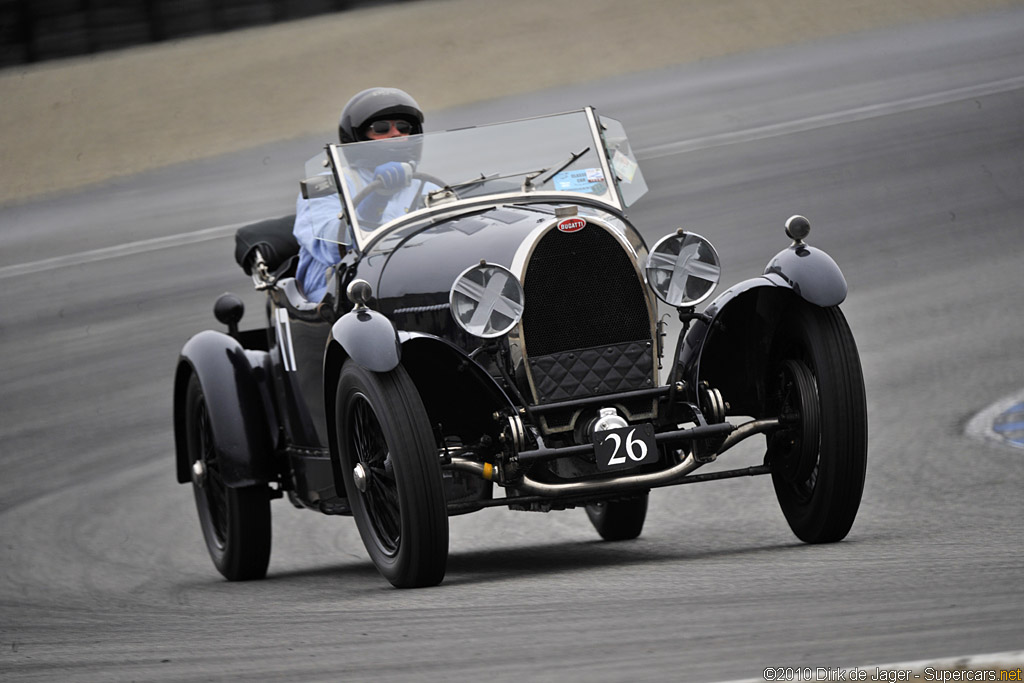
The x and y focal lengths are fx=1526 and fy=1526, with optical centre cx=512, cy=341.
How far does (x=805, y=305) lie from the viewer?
5914mm

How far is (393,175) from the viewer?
22.4 feet

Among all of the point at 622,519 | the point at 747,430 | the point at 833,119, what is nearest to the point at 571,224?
the point at 747,430

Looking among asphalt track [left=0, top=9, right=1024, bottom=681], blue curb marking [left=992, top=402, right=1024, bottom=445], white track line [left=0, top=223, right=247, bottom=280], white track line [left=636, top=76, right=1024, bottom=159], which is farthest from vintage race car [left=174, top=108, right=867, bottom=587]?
white track line [left=636, top=76, right=1024, bottom=159]

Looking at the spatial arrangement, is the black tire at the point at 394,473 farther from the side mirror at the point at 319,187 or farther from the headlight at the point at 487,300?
the side mirror at the point at 319,187

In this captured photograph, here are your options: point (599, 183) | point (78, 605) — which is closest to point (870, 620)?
point (599, 183)

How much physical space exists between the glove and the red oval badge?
1118mm

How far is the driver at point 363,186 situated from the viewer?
6746 mm

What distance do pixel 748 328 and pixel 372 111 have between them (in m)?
2.22

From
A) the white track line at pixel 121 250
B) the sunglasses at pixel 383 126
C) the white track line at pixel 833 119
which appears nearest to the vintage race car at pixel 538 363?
the sunglasses at pixel 383 126

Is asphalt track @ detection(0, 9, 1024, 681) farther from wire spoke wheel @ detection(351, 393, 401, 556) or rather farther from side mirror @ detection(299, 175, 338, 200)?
side mirror @ detection(299, 175, 338, 200)

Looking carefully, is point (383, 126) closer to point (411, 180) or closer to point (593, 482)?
point (411, 180)

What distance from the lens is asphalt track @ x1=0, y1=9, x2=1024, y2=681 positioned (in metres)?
4.23

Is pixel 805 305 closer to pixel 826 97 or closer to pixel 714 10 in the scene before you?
pixel 826 97

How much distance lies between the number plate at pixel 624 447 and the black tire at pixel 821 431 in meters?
0.66
